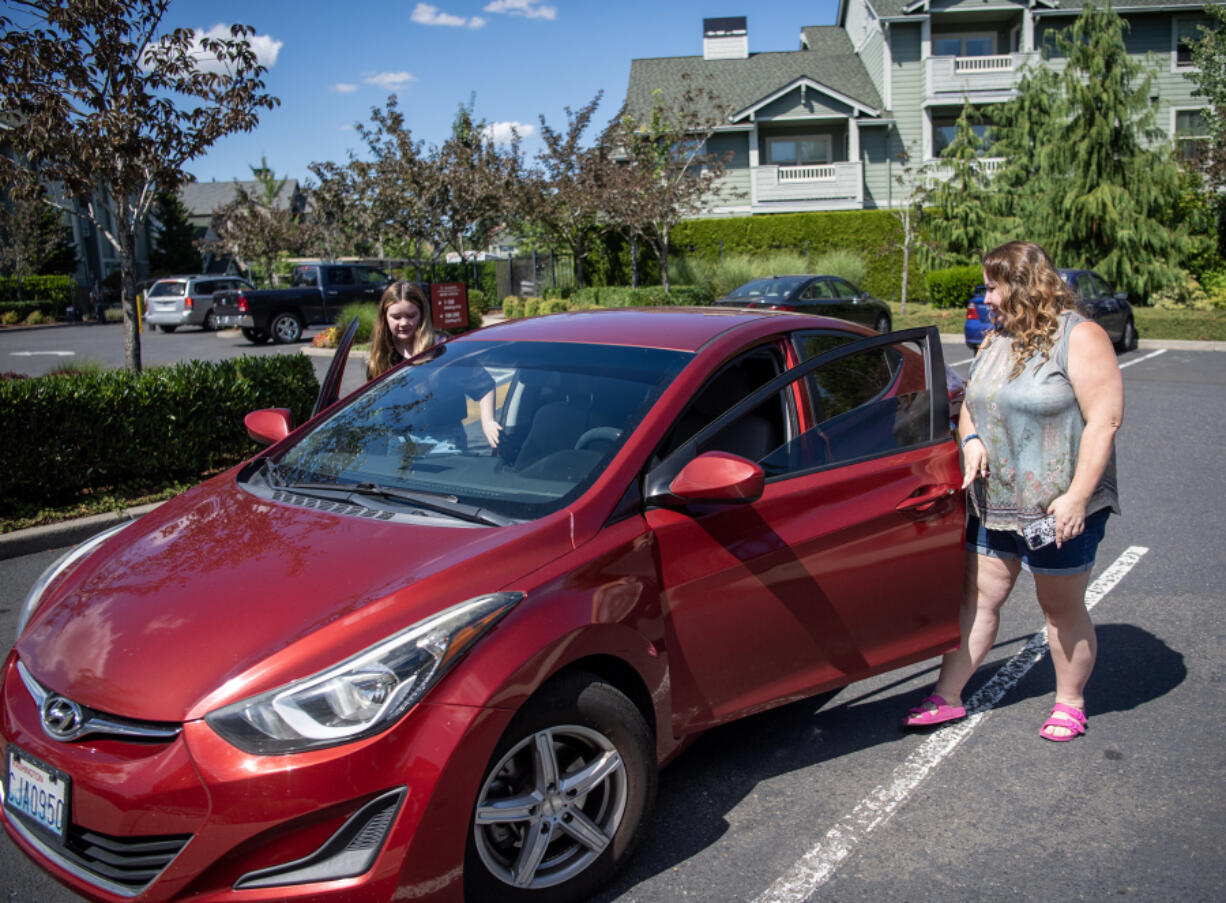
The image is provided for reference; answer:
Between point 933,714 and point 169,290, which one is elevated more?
point 169,290

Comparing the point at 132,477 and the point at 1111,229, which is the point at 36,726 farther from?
the point at 1111,229

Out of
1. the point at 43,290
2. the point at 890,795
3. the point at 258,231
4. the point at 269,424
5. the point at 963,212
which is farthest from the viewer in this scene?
the point at 258,231

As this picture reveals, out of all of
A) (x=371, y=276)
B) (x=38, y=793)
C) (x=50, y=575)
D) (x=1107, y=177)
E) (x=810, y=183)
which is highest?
(x=810, y=183)

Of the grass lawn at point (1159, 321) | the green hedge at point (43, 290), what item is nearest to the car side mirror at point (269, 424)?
the grass lawn at point (1159, 321)

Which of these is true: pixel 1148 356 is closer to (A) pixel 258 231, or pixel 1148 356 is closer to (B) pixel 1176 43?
(B) pixel 1176 43

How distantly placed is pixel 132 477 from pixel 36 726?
6.21 m

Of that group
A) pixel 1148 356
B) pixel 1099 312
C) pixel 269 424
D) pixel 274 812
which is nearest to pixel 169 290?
pixel 1099 312

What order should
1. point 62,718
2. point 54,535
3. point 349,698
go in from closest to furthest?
point 349,698 < point 62,718 < point 54,535

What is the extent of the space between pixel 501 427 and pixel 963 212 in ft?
94.0

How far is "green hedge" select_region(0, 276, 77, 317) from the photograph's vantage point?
121 feet

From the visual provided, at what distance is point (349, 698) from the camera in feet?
7.42

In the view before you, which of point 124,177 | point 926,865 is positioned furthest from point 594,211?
point 926,865

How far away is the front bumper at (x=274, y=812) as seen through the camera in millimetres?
2160

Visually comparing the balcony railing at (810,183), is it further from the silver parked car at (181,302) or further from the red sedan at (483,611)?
the red sedan at (483,611)
